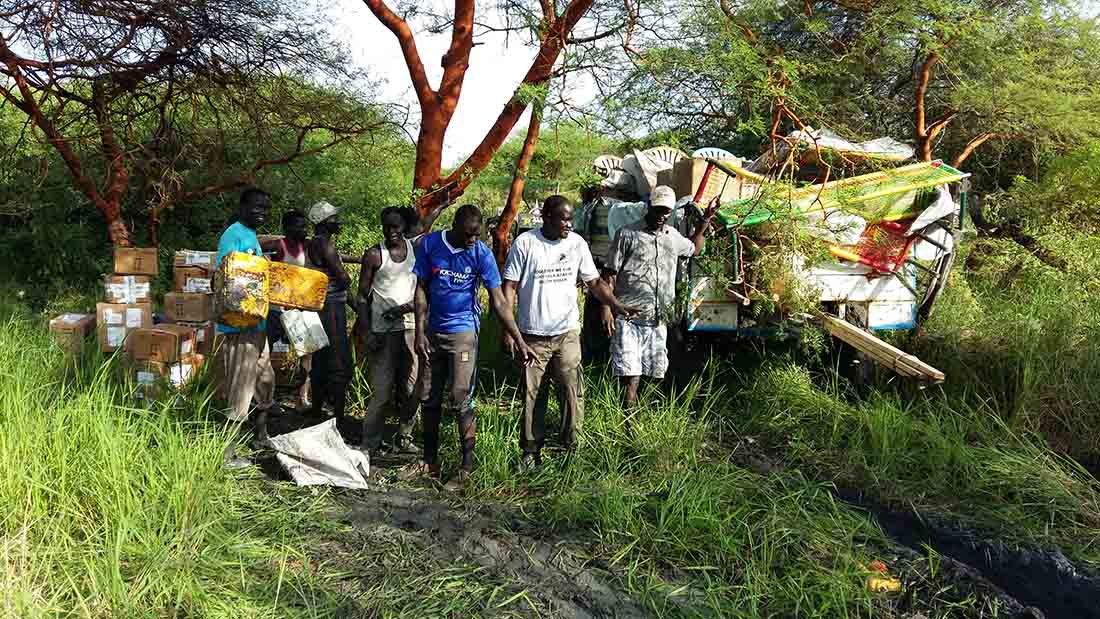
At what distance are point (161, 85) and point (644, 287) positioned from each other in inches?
214

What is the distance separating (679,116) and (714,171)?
0.82m

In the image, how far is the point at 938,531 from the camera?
157 inches

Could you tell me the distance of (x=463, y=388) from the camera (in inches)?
176

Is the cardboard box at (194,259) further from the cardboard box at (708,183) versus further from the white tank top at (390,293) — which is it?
the cardboard box at (708,183)

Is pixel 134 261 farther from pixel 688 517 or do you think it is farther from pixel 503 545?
pixel 688 517

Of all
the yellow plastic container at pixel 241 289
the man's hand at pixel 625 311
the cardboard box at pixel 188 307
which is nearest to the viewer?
the yellow plastic container at pixel 241 289

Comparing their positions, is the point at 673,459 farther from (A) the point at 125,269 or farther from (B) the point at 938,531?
(A) the point at 125,269

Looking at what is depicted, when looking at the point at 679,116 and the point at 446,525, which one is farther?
the point at 679,116

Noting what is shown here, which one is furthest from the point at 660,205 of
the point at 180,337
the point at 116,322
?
the point at 116,322

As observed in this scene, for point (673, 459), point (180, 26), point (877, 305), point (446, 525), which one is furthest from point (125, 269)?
point (877, 305)

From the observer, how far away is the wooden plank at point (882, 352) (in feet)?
16.0

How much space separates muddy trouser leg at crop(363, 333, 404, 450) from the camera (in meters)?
4.85

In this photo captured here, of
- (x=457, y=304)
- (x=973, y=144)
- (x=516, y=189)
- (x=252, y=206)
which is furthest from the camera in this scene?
(x=973, y=144)

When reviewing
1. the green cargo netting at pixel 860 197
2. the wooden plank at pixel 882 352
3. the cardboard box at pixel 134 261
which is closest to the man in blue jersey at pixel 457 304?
the green cargo netting at pixel 860 197
